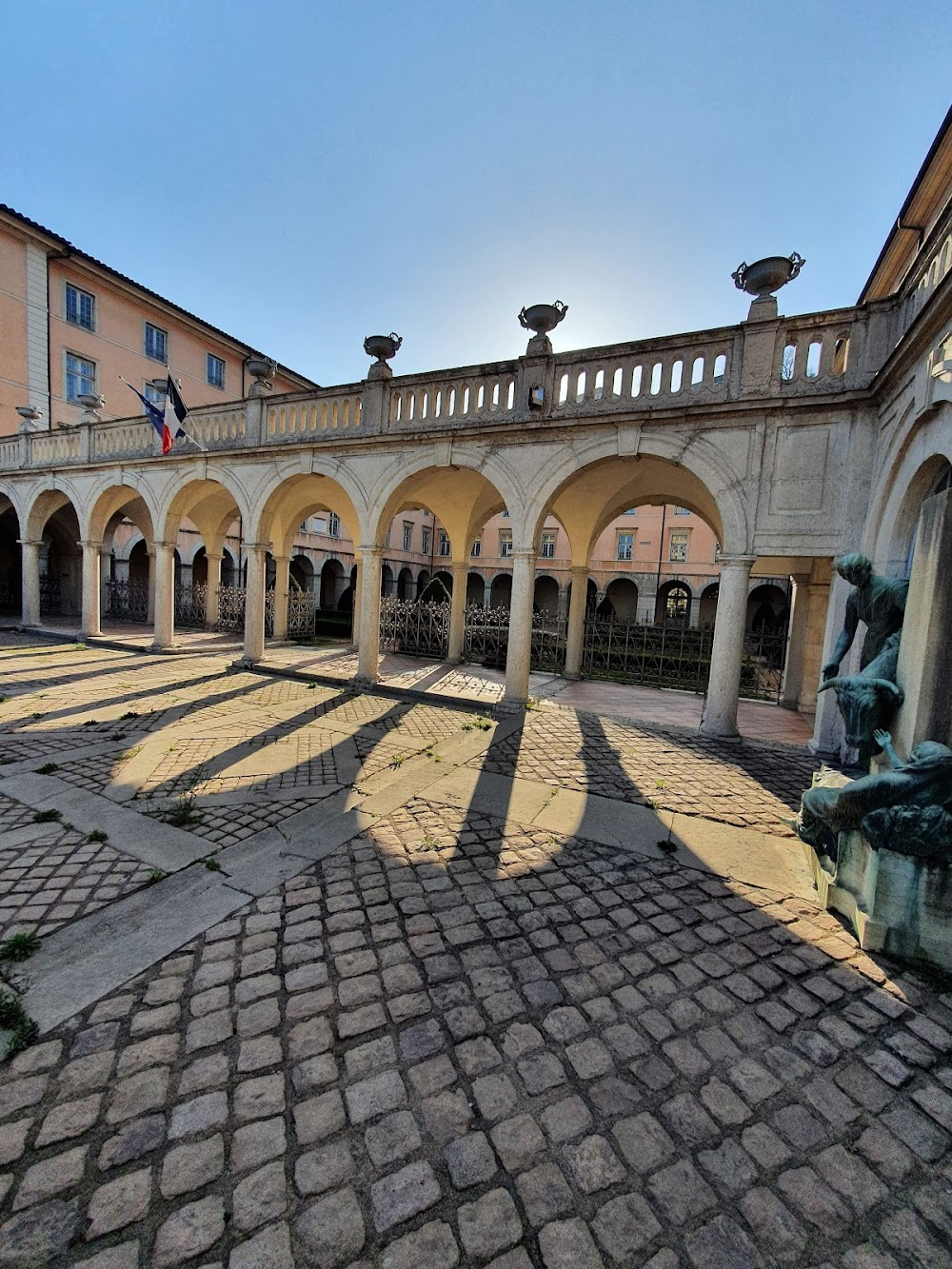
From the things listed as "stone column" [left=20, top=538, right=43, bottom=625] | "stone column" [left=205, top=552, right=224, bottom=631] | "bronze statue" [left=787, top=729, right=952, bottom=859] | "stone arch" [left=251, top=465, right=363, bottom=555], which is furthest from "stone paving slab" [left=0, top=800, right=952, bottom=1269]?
"stone column" [left=20, top=538, right=43, bottom=625]

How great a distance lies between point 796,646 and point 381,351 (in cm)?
978

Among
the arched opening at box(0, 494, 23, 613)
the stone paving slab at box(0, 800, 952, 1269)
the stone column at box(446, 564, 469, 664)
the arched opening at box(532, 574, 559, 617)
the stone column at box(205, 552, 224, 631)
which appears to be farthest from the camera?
the arched opening at box(532, 574, 559, 617)

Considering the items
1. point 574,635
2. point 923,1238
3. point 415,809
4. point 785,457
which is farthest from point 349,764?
point 574,635

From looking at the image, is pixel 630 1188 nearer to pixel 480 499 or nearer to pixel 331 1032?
pixel 331 1032

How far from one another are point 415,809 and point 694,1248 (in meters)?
3.35

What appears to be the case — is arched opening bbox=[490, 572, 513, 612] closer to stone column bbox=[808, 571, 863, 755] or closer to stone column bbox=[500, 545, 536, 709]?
stone column bbox=[500, 545, 536, 709]

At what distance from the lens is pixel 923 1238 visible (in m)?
1.65

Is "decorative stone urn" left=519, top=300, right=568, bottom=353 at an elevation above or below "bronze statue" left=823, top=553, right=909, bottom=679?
above

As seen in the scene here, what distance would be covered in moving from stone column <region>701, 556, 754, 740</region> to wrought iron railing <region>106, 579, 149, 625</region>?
2046 cm

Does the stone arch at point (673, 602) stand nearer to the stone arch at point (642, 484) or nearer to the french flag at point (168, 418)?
the stone arch at point (642, 484)

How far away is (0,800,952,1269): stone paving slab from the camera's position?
5.23ft

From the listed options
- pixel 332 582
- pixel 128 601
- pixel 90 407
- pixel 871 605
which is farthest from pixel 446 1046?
pixel 332 582

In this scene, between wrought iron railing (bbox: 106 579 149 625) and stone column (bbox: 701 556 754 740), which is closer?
stone column (bbox: 701 556 754 740)

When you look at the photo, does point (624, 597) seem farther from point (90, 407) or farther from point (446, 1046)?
point (446, 1046)
